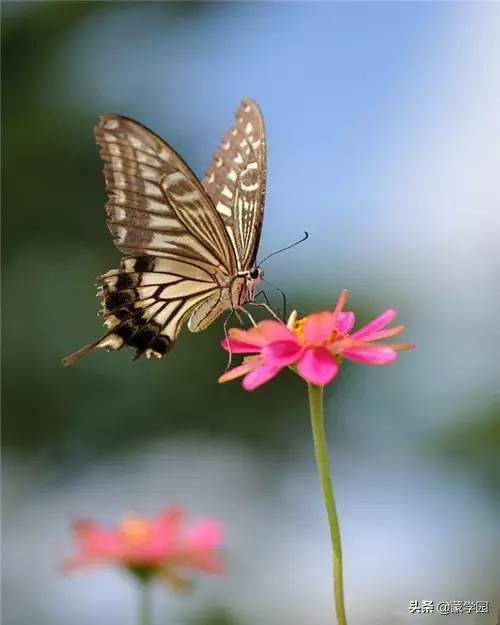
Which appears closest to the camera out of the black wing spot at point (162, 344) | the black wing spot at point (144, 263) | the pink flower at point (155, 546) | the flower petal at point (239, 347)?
the pink flower at point (155, 546)

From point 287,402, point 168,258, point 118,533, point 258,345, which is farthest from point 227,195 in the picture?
point 287,402

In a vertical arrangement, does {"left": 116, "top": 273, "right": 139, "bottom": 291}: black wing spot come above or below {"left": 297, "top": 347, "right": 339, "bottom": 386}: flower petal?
above

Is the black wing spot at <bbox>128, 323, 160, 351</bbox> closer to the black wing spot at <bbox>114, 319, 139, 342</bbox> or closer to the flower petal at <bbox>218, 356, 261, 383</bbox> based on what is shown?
the black wing spot at <bbox>114, 319, 139, 342</bbox>

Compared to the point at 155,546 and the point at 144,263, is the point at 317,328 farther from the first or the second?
the point at 144,263

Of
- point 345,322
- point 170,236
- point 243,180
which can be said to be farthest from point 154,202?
point 345,322

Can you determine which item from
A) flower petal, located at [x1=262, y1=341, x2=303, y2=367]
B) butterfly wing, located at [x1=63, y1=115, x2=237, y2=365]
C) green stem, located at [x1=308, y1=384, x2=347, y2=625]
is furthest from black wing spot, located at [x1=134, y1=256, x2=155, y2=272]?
green stem, located at [x1=308, y1=384, x2=347, y2=625]

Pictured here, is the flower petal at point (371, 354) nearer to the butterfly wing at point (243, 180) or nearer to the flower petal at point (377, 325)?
the flower petal at point (377, 325)

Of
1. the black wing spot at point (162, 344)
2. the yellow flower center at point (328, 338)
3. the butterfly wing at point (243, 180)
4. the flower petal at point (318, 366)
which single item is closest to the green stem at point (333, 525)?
the flower petal at point (318, 366)
